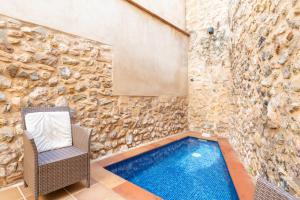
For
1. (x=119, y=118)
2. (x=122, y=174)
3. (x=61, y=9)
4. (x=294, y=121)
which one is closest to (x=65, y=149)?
(x=122, y=174)

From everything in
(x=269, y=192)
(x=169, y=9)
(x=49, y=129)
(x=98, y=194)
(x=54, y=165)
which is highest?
(x=169, y=9)

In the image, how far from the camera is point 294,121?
1428 mm

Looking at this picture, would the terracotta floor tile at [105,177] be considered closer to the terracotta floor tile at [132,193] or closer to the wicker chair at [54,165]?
the terracotta floor tile at [132,193]

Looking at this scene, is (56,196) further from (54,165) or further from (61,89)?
(61,89)

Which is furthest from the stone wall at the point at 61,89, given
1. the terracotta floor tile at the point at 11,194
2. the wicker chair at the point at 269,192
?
the wicker chair at the point at 269,192

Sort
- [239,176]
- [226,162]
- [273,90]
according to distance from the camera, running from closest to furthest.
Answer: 1. [273,90]
2. [239,176]
3. [226,162]

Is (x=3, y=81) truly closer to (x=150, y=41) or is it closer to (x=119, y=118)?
(x=119, y=118)

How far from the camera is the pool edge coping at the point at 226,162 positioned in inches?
86.7

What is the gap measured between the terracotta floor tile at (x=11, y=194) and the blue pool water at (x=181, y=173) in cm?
126

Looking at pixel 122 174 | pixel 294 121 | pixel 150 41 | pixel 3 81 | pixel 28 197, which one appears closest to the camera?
pixel 294 121

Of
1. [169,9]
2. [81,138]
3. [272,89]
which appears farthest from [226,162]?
[169,9]

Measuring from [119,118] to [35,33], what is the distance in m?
1.92

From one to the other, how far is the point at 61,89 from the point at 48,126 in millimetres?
597

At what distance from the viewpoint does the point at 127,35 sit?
12.0 ft
